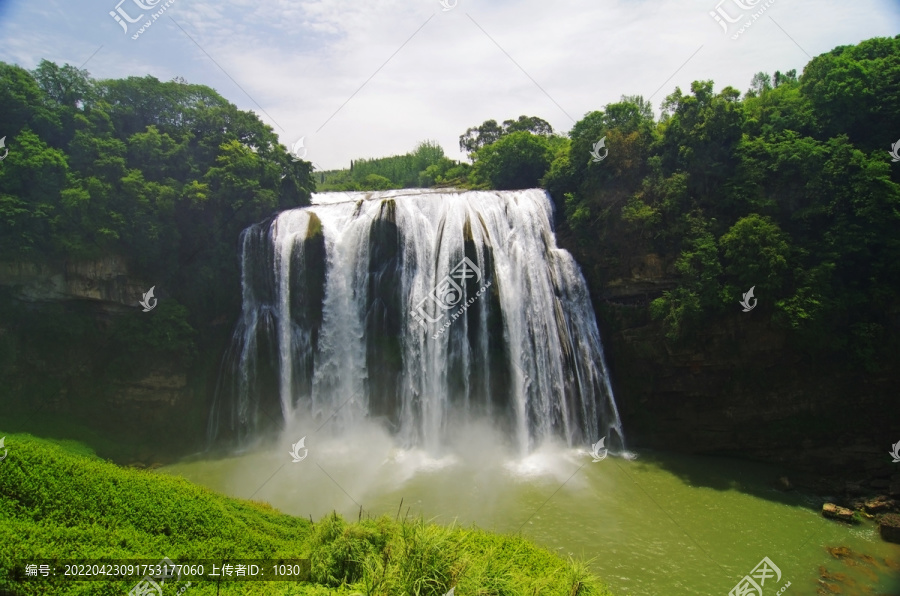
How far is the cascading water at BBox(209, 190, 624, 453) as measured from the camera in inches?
717

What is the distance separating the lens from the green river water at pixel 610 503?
11555 mm

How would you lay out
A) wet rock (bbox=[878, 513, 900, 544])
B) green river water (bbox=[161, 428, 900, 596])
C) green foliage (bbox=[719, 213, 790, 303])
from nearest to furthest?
1. green river water (bbox=[161, 428, 900, 596])
2. wet rock (bbox=[878, 513, 900, 544])
3. green foliage (bbox=[719, 213, 790, 303])

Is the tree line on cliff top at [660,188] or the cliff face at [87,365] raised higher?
the tree line on cliff top at [660,188]

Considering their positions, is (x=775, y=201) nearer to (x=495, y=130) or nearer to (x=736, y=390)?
(x=736, y=390)

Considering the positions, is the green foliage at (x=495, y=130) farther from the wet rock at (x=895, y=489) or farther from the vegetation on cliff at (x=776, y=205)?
the wet rock at (x=895, y=489)

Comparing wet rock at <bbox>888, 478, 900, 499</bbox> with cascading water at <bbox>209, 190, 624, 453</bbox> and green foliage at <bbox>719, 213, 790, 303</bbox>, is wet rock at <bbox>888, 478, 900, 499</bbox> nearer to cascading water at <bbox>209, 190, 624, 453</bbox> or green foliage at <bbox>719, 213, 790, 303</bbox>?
green foliage at <bbox>719, 213, 790, 303</bbox>

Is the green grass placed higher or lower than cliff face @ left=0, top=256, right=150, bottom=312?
lower

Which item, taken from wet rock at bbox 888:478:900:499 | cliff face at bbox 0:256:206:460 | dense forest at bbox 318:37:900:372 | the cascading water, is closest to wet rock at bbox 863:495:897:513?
wet rock at bbox 888:478:900:499

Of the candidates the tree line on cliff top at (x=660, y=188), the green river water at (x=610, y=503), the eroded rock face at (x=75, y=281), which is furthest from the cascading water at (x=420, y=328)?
the eroded rock face at (x=75, y=281)

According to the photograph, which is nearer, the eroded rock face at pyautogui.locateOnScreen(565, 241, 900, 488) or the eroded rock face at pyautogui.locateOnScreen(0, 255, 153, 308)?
the eroded rock face at pyautogui.locateOnScreen(565, 241, 900, 488)

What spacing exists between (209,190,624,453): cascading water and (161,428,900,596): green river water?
1.34 metres

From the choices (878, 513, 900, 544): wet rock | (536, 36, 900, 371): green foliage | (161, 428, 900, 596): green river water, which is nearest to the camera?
(161, 428, 900, 596): green river water

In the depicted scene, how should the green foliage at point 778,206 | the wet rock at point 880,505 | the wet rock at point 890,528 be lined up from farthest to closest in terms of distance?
1. the green foliage at point 778,206
2. the wet rock at point 880,505
3. the wet rock at point 890,528

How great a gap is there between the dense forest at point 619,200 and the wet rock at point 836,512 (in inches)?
195
